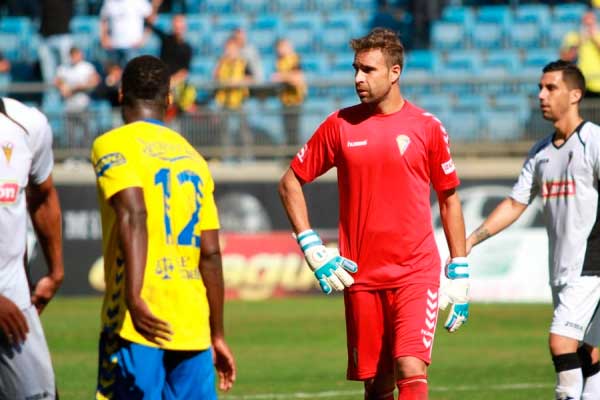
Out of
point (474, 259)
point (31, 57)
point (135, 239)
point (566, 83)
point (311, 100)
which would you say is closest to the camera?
point (135, 239)

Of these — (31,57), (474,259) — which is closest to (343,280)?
(474,259)

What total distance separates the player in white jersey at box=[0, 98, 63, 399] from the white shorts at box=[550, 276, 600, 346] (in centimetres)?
424

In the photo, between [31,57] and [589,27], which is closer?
[589,27]

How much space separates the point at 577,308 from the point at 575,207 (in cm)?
72

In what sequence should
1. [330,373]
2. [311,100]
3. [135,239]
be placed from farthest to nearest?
[311,100]
[330,373]
[135,239]

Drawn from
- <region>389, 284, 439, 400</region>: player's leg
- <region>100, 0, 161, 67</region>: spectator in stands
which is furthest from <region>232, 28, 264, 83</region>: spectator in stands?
<region>389, 284, 439, 400</region>: player's leg

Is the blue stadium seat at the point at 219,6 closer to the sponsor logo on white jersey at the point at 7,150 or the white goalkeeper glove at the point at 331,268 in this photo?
the white goalkeeper glove at the point at 331,268

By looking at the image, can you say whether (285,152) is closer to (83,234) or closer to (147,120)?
(83,234)

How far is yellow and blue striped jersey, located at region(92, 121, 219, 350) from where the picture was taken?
5992 mm

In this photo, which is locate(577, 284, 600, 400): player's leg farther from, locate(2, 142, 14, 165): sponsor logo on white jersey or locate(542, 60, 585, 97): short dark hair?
locate(2, 142, 14, 165): sponsor logo on white jersey

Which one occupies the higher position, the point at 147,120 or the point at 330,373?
the point at 147,120

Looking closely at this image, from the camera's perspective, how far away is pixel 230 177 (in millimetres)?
21188

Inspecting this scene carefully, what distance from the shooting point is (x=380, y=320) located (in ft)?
26.7

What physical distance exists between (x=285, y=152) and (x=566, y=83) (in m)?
11.9
